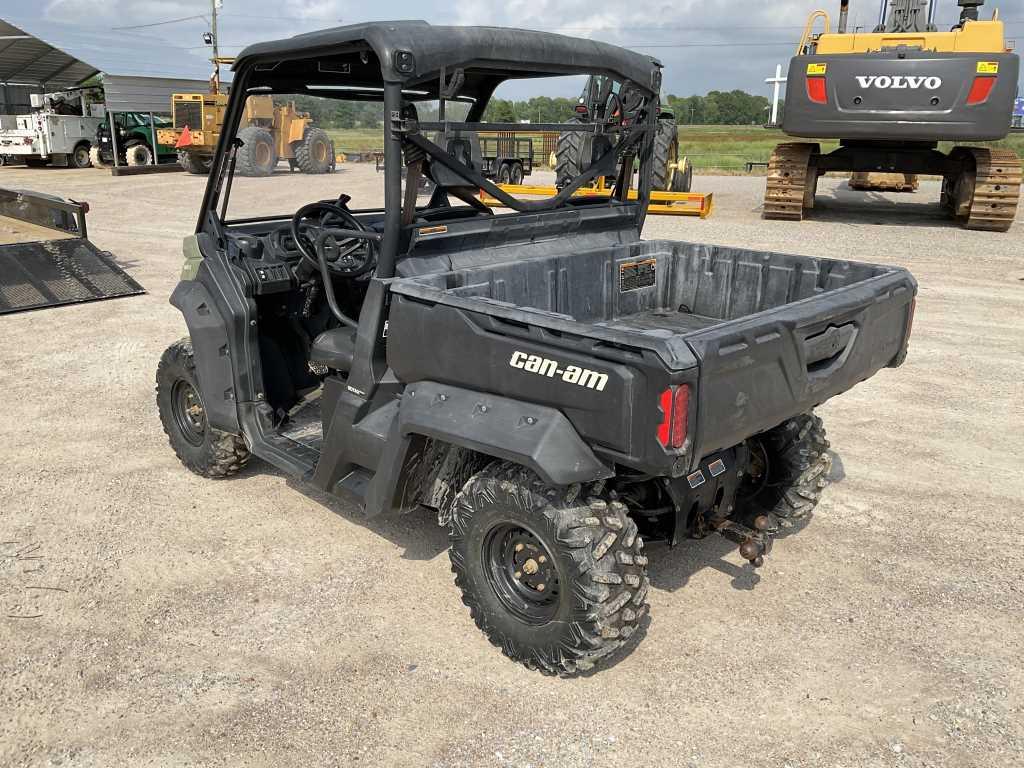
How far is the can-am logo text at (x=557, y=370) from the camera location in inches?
107

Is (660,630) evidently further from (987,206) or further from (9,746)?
(987,206)

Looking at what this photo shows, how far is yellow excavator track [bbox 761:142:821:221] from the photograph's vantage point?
14734mm

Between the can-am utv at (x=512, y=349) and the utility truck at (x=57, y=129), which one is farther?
the utility truck at (x=57, y=129)

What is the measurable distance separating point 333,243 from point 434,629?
1827mm

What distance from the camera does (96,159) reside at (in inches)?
1046

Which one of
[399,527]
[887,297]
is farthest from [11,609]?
[887,297]

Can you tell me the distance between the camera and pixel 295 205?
4.69 metres

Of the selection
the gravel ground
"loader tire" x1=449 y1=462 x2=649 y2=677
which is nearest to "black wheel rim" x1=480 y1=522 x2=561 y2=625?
"loader tire" x1=449 y1=462 x2=649 y2=677

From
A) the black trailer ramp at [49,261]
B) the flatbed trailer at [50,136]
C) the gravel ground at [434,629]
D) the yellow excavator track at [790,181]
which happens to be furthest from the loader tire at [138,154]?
the gravel ground at [434,629]

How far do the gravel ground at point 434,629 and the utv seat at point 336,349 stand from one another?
2.92 feet

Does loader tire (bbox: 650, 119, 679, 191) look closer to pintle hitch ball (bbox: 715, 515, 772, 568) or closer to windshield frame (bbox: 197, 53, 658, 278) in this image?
windshield frame (bbox: 197, 53, 658, 278)

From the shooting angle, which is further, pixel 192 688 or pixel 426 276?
pixel 426 276

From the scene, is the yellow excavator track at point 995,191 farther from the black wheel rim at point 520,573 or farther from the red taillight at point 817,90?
the black wheel rim at point 520,573

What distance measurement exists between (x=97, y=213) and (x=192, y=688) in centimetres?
1541
